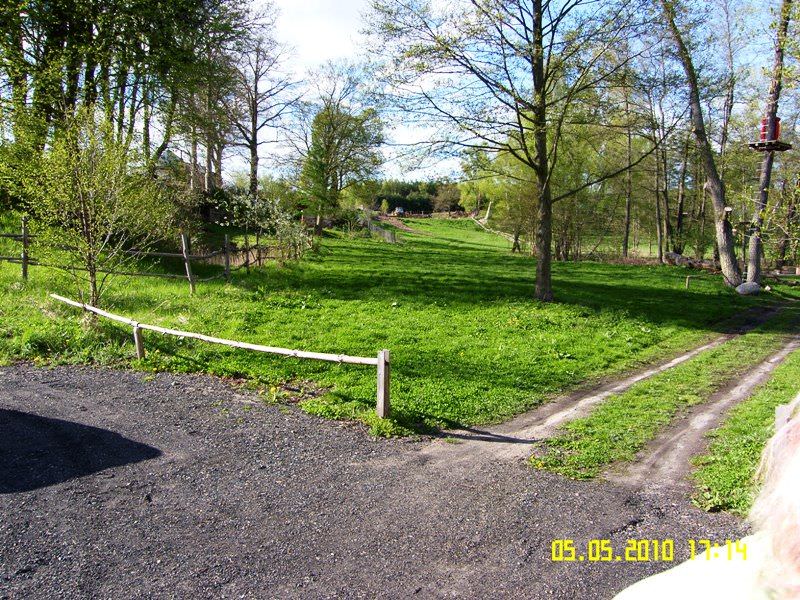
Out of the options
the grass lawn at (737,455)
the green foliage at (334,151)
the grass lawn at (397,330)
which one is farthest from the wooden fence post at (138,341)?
the green foliage at (334,151)

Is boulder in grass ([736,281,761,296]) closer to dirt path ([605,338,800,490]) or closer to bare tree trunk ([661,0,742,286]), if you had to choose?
bare tree trunk ([661,0,742,286])

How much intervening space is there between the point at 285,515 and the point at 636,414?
492cm

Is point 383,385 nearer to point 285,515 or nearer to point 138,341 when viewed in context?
point 285,515

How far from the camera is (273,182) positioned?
36.5 metres

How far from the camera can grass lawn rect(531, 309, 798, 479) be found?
5.88 m

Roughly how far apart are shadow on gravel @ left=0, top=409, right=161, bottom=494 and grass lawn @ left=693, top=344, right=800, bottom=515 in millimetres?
5564

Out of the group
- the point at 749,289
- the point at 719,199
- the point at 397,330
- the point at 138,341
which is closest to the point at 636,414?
the point at 397,330

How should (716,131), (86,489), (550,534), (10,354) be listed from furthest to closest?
(716,131) < (10,354) < (86,489) < (550,534)

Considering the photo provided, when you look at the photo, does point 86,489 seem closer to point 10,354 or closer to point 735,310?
point 10,354

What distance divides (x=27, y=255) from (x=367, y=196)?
31734mm

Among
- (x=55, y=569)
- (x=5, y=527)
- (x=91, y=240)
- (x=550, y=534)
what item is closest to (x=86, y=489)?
(x=5, y=527)

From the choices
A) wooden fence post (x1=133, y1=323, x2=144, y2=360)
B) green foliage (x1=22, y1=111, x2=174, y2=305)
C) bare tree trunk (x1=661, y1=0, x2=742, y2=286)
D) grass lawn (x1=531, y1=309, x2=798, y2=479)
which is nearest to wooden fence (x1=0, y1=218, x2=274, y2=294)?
green foliage (x1=22, y1=111, x2=174, y2=305)

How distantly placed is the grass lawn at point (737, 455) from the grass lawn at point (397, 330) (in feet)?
7.81

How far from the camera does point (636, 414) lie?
7316 millimetres
